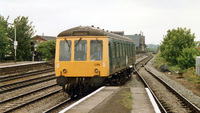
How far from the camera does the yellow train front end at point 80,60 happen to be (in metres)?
10.2

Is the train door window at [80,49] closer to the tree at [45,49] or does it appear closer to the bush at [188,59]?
the bush at [188,59]

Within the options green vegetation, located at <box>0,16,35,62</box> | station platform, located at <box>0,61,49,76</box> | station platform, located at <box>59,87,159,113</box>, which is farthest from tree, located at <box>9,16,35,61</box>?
station platform, located at <box>59,87,159,113</box>

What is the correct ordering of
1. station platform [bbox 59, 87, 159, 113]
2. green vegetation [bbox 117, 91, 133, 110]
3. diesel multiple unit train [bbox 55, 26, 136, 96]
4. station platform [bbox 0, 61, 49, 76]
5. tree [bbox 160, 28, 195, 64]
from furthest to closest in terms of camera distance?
tree [bbox 160, 28, 195, 64]
station platform [bbox 0, 61, 49, 76]
diesel multiple unit train [bbox 55, 26, 136, 96]
green vegetation [bbox 117, 91, 133, 110]
station platform [bbox 59, 87, 159, 113]

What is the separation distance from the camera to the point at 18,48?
37.6m

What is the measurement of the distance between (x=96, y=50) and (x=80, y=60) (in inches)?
30.7

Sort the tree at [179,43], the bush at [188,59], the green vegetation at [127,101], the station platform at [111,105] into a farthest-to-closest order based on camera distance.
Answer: the tree at [179,43], the bush at [188,59], the green vegetation at [127,101], the station platform at [111,105]

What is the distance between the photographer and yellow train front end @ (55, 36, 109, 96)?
1019 centimetres

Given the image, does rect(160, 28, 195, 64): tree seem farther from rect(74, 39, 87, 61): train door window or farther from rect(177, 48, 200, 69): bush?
rect(74, 39, 87, 61): train door window

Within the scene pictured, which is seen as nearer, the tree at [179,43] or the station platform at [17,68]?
the station platform at [17,68]

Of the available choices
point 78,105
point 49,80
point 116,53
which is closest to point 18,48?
point 49,80

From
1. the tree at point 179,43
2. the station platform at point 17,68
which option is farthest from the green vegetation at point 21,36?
the tree at point 179,43

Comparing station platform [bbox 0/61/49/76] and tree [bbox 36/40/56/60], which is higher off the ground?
tree [bbox 36/40/56/60]

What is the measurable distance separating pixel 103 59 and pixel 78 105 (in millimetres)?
3669

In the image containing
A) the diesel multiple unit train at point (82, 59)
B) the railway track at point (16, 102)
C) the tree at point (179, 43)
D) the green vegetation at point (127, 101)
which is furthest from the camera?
the tree at point (179, 43)
